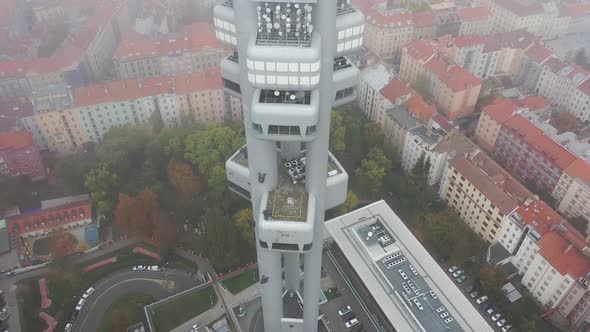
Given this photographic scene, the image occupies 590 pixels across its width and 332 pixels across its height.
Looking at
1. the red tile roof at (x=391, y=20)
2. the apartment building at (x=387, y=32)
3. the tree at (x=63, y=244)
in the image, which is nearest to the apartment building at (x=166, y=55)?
the apartment building at (x=387, y=32)

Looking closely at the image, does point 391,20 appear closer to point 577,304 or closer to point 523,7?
point 523,7

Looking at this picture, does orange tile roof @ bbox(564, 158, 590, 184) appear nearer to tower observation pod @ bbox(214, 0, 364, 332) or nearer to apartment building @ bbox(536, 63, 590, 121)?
apartment building @ bbox(536, 63, 590, 121)

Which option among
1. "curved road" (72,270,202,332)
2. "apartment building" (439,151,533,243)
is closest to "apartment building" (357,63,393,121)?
"apartment building" (439,151,533,243)

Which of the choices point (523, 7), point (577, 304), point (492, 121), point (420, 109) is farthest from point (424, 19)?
point (577, 304)

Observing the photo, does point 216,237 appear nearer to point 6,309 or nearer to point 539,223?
point 6,309

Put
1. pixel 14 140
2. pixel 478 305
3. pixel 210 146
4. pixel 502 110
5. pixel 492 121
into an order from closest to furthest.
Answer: pixel 478 305
pixel 210 146
pixel 14 140
pixel 502 110
pixel 492 121

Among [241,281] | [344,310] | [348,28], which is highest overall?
[348,28]

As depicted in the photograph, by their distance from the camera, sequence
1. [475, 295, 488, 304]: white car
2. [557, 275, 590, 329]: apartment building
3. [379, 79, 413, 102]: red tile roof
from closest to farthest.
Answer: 1. [557, 275, 590, 329]: apartment building
2. [475, 295, 488, 304]: white car
3. [379, 79, 413, 102]: red tile roof
